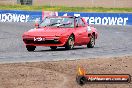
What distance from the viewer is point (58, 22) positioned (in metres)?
17.9

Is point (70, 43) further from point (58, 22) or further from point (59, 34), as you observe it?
point (58, 22)

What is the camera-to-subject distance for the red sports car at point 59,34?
55.3 feet

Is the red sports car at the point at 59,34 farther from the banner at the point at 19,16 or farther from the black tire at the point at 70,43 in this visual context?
the banner at the point at 19,16

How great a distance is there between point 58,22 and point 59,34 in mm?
1065

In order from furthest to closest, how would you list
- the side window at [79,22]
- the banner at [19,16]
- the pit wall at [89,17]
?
the banner at [19,16] → the pit wall at [89,17] → the side window at [79,22]

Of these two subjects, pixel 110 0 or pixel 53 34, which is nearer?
pixel 53 34

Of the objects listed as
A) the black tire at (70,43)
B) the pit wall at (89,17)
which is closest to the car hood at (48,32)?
the black tire at (70,43)

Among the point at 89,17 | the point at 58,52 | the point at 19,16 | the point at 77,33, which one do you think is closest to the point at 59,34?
the point at 58,52

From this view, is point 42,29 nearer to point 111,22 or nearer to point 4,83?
point 4,83

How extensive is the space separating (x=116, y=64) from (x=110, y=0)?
46.2 meters

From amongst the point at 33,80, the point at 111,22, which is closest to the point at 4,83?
the point at 33,80

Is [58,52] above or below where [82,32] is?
below

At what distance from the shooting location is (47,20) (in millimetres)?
18250

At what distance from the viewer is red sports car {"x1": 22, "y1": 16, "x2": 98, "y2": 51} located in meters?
16.9
